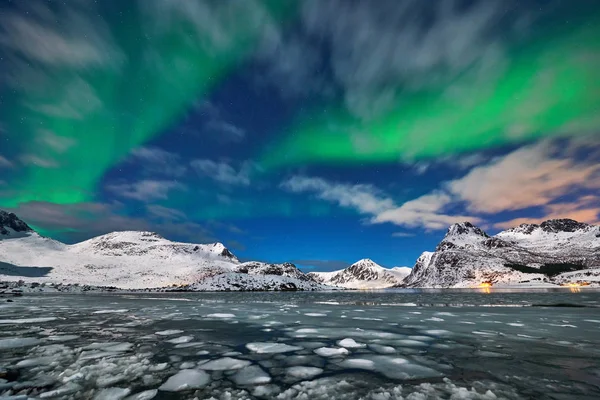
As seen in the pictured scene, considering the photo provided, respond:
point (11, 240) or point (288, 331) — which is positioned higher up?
point (11, 240)

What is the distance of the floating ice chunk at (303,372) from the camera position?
3.87m

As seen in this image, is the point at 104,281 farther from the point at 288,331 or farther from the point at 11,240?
the point at 288,331

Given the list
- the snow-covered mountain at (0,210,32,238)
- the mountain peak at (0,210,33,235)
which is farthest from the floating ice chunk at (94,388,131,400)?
Result: the mountain peak at (0,210,33,235)

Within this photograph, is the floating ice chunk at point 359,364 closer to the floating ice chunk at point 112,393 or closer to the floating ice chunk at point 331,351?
the floating ice chunk at point 331,351

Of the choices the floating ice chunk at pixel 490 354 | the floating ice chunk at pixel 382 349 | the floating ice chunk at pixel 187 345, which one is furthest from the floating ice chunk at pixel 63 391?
the floating ice chunk at pixel 490 354

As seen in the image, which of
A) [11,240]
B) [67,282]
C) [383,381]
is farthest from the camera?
[11,240]

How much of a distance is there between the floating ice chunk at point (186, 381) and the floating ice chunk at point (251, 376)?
1.26 ft

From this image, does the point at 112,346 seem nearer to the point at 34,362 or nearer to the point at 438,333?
the point at 34,362

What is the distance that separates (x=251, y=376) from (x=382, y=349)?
9.20 ft

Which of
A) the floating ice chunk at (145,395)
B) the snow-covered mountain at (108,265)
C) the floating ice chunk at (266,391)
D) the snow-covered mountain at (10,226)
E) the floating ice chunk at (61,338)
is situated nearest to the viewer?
the floating ice chunk at (145,395)

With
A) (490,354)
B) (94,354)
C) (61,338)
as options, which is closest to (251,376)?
(94,354)

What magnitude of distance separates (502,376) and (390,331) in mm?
4333

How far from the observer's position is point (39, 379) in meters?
3.67

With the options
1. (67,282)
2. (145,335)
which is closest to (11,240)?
(67,282)
